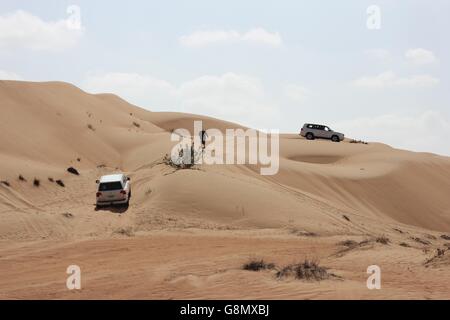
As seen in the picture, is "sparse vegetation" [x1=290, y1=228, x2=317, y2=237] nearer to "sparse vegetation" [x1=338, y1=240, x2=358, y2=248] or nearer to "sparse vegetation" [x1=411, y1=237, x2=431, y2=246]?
"sparse vegetation" [x1=338, y1=240, x2=358, y2=248]

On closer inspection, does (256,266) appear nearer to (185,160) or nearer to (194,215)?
(194,215)

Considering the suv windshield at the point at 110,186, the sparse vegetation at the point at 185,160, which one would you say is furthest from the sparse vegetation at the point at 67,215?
the sparse vegetation at the point at 185,160

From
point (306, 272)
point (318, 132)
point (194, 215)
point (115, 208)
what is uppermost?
point (318, 132)

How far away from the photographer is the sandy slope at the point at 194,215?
13.2 m

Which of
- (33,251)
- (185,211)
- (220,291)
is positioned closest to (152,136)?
(185,211)

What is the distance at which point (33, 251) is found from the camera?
1820cm

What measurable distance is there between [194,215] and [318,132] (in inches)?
1185

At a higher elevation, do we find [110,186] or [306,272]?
[110,186]

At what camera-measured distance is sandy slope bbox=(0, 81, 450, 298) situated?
13.2 m

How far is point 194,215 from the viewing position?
23.8m

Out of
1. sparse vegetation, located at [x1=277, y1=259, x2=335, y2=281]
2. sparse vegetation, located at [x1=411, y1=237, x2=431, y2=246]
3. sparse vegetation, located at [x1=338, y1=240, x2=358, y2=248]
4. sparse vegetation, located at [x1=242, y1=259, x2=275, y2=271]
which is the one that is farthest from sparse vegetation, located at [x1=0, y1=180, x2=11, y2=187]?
sparse vegetation, located at [x1=411, y1=237, x2=431, y2=246]

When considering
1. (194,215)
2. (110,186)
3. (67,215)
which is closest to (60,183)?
(110,186)

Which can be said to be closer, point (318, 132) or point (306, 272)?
point (306, 272)

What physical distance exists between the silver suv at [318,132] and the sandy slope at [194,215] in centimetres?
125
